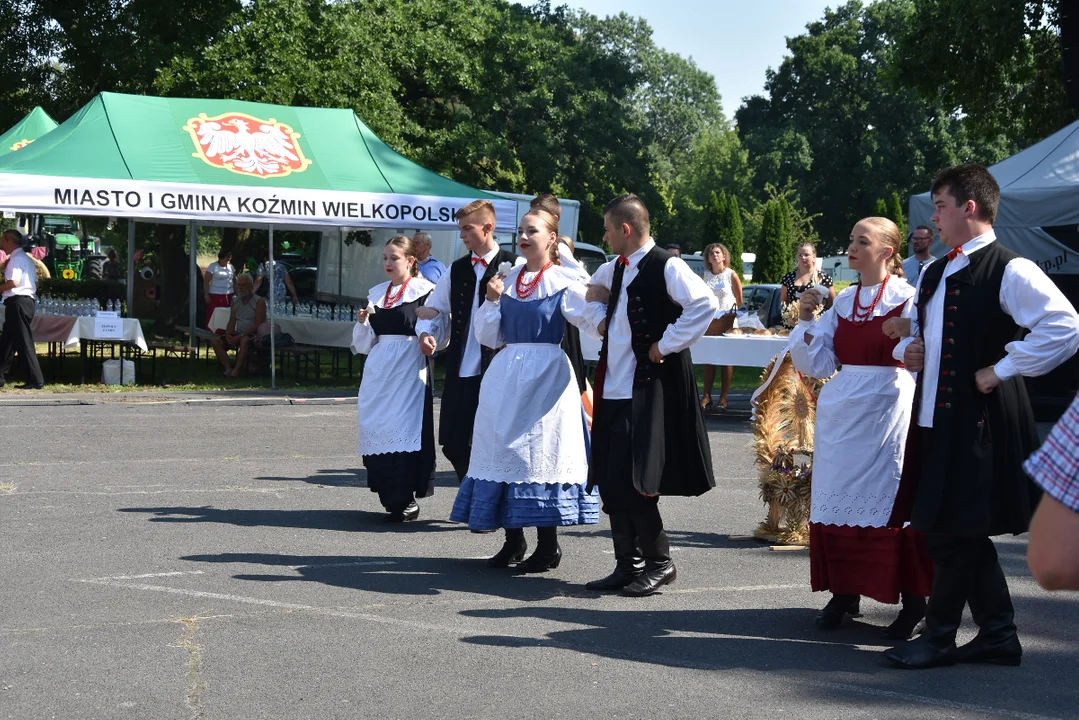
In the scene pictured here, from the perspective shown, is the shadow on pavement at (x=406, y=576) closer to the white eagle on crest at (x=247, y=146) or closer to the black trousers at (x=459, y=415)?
the black trousers at (x=459, y=415)

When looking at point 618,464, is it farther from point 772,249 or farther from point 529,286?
point 772,249

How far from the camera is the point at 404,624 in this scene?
18.8ft

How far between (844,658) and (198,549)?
3.69 m

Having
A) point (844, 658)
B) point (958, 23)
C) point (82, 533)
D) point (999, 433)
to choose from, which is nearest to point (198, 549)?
point (82, 533)

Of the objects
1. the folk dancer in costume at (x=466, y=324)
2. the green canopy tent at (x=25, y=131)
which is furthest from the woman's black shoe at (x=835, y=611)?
the green canopy tent at (x=25, y=131)

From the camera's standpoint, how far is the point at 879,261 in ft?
19.1

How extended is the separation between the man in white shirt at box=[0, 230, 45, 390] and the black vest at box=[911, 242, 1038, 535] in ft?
43.1

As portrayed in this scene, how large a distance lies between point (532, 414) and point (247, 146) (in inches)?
430

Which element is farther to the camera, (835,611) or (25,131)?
(25,131)

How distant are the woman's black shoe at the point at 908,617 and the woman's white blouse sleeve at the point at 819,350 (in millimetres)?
1049

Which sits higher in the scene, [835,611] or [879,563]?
[879,563]

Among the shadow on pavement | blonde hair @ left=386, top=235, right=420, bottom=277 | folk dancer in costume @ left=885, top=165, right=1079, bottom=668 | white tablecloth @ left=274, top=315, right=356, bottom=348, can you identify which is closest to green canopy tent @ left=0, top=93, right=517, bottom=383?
white tablecloth @ left=274, top=315, right=356, bottom=348

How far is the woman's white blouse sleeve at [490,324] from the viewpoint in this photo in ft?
22.6

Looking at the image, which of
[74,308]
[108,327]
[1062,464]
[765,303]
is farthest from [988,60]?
[1062,464]
